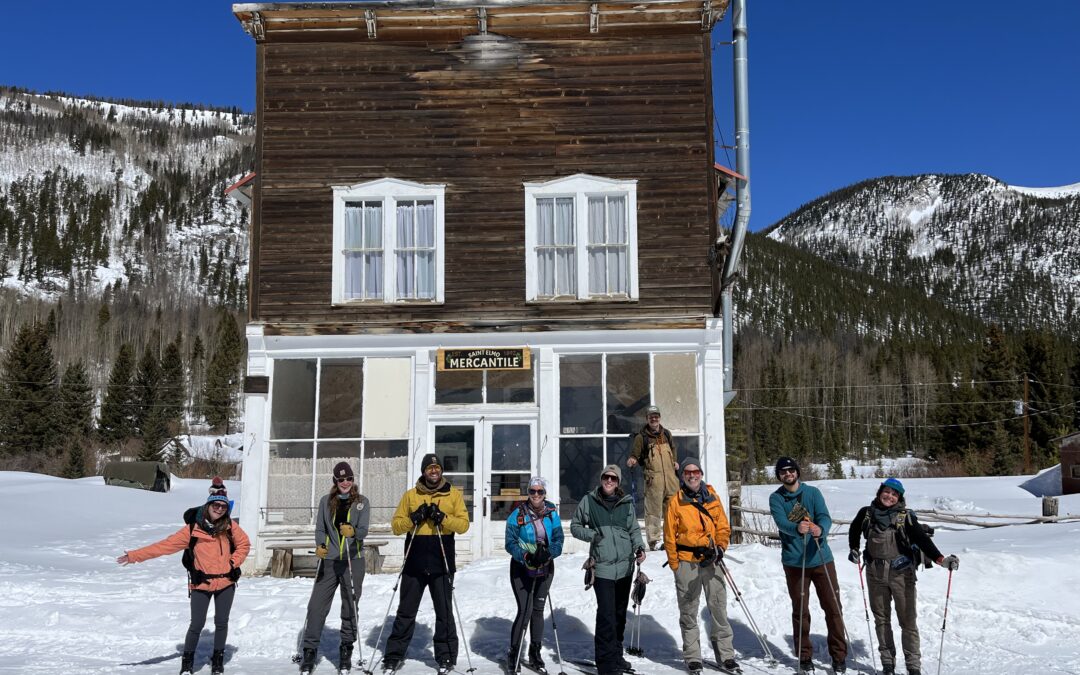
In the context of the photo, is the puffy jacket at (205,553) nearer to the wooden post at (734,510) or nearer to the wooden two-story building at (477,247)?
the wooden two-story building at (477,247)

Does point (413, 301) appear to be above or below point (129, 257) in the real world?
below

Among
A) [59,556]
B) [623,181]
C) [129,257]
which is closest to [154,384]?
[59,556]

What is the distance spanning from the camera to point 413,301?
49.7ft

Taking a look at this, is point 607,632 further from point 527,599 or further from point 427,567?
point 427,567

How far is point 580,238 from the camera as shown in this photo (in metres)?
15.1

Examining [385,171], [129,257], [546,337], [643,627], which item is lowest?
[643,627]

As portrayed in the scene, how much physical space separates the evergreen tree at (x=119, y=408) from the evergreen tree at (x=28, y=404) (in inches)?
187

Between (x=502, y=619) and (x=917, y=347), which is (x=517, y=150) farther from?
(x=917, y=347)

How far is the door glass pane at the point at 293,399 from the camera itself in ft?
49.0

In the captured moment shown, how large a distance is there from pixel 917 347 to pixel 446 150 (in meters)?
104

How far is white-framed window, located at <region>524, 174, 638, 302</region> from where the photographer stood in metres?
15.1

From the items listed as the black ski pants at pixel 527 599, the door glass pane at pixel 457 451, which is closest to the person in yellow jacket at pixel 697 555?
the black ski pants at pixel 527 599

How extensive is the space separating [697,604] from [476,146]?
9.12m

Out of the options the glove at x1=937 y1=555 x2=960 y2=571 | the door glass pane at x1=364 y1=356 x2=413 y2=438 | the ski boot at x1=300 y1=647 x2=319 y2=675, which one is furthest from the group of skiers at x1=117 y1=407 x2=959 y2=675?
the door glass pane at x1=364 y1=356 x2=413 y2=438
